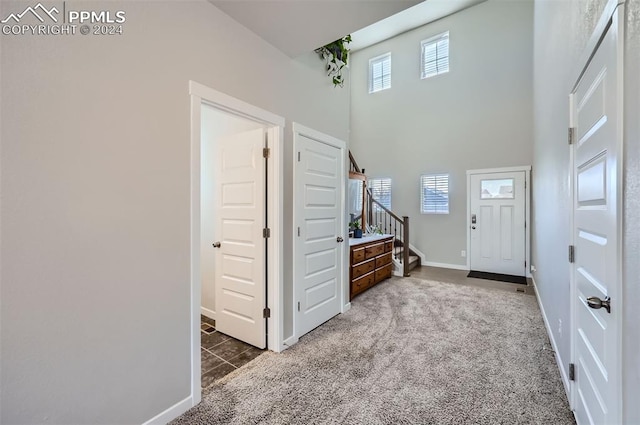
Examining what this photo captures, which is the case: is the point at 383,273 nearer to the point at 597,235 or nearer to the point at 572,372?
the point at 572,372

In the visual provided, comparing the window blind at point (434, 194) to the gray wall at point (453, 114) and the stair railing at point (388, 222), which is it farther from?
the stair railing at point (388, 222)

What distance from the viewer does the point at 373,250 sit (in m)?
4.50

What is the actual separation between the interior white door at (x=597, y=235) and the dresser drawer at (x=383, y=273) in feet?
9.77

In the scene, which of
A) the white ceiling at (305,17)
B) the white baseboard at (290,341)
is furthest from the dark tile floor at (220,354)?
the white ceiling at (305,17)

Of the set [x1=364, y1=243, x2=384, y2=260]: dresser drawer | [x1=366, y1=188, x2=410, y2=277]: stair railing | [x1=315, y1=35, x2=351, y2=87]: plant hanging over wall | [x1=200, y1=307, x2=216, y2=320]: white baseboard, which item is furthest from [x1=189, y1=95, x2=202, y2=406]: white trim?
[x1=366, y1=188, x2=410, y2=277]: stair railing

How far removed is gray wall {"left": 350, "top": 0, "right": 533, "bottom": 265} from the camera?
17.5 feet

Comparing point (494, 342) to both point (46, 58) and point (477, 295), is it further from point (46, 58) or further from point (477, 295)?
point (46, 58)

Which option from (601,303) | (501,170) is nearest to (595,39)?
(601,303)

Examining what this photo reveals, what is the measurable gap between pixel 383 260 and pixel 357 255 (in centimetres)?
98

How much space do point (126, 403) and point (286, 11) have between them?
2594 millimetres

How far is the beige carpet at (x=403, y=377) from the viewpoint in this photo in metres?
1.75

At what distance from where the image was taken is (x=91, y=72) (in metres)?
1.38

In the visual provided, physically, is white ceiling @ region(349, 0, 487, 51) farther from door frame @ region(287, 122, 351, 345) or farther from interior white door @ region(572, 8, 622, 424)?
interior white door @ region(572, 8, 622, 424)

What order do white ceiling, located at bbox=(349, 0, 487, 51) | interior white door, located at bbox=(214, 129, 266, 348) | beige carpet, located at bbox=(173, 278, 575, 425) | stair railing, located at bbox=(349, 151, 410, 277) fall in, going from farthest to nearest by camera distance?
1. white ceiling, located at bbox=(349, 0, 487, 51)
2. stair railing, located at bbox=(349, 151, 410, 277)
3. interior white door, located at bbox=(214, 129, 266, 348)
4. beige carpet, located at bbox=(173, 278, 575, 425)
